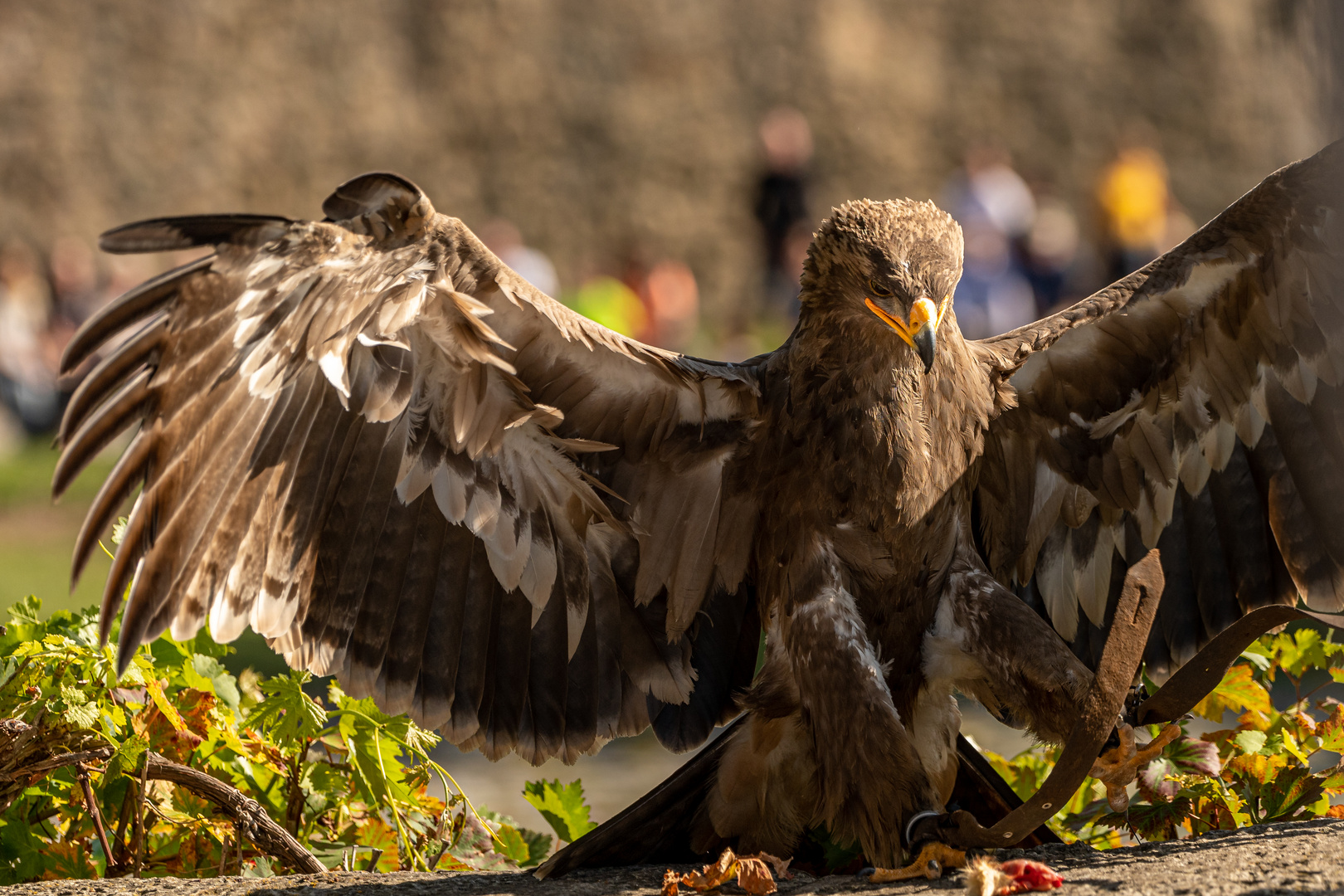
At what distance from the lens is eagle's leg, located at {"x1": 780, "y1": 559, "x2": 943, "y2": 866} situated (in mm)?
3566

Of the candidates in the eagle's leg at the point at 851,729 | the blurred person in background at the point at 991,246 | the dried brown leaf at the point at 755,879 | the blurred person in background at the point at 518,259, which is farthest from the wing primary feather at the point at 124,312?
the blurred person in background at the point at 991,246

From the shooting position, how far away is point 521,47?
23.6 metres

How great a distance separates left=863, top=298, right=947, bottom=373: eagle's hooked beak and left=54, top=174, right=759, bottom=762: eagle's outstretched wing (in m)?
0.50

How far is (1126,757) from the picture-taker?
12.4ft

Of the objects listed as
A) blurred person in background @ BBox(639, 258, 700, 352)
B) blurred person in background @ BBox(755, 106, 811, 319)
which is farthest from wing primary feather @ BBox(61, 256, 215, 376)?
blurred person in background @ BBox(755, 106, 811, 319)

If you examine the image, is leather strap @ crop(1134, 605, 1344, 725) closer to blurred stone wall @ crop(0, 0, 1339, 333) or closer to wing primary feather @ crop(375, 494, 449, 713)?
wing primary feather @ crop(375, 494, 449, 713)

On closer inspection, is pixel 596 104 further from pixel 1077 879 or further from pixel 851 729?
pixel 1077 879

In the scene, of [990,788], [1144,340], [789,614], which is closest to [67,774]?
[789,614]

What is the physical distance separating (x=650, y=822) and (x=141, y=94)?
22023mm

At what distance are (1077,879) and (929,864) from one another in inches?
14.1

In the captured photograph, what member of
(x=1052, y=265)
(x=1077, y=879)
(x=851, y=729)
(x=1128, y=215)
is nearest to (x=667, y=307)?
(x=1052, y=265)

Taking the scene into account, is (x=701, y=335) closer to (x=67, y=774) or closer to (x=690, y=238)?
(x=690, y=238)

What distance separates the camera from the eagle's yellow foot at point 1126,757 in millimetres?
3744

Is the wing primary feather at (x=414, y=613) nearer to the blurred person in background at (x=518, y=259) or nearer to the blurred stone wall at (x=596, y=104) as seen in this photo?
the blurred person in background at (x=518, y=259)
